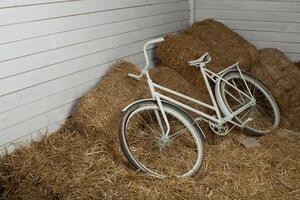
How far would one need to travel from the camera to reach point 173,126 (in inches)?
114

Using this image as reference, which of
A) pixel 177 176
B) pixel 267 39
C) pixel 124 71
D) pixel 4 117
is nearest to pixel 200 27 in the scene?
pixel 267 39

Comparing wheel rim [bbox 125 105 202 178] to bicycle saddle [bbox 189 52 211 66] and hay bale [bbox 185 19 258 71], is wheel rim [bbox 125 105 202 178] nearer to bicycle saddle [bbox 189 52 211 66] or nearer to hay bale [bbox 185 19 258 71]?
bicycle saddle [bbox 189 52 211 66]

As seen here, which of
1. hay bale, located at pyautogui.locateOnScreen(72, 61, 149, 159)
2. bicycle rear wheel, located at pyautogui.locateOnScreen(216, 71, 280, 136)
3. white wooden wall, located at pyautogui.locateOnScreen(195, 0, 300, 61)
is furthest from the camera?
white wooden wall, located at pyautogui.locateOnScreen(195, 0, 300, 61)

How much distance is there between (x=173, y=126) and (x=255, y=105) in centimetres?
111

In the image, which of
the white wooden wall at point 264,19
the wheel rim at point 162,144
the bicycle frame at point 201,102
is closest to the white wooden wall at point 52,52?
the bicycle frame at point 201,102

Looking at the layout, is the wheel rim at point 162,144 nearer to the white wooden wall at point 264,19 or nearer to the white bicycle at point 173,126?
the white bicycle at point 173,126

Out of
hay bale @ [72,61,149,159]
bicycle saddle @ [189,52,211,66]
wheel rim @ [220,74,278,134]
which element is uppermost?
bicycle saddle @ [189,52,211,66]

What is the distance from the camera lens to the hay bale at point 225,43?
3836 millimetres

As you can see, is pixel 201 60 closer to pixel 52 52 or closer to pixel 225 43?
pixel 225 43

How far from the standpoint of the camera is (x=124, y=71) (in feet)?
11.1

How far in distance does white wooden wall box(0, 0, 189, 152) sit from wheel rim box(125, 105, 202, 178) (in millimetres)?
676

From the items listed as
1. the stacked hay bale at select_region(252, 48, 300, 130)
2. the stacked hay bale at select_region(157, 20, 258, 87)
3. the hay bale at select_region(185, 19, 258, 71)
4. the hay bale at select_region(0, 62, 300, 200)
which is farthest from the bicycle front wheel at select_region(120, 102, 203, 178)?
the stacked hay bale at select_region(252, 48, 300, 130)

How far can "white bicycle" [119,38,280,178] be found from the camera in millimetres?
2704

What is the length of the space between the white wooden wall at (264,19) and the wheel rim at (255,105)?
3.69 feet
